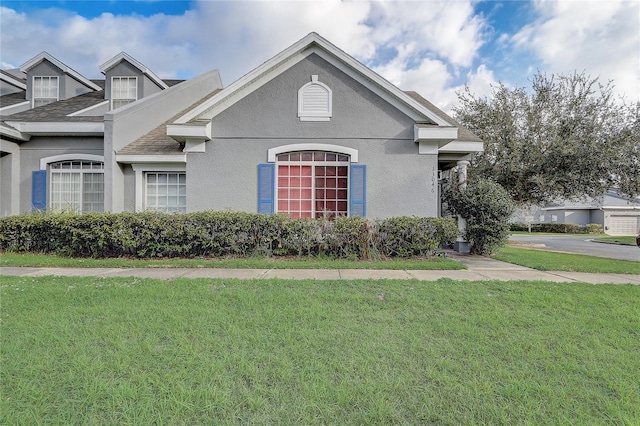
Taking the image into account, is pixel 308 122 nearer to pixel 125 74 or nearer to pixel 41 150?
pixel 125 74

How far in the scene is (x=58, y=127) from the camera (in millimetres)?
10445

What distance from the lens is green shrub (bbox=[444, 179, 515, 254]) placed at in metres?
8.92

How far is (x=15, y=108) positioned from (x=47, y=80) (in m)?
1.77

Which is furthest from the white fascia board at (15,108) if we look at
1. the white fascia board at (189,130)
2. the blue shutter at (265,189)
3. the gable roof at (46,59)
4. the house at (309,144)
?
the blue shutter at (265,189)

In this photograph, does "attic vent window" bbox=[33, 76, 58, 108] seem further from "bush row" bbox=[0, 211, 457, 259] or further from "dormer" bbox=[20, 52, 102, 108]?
"bush row" bbox=[0, 211, 457, 259]

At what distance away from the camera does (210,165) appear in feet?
30.3

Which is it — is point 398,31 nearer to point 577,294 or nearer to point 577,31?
point 577,31

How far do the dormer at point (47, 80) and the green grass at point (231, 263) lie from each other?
8900mm

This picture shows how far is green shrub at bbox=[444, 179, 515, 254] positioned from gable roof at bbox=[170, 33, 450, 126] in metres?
2.28

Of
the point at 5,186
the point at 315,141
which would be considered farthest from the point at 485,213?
the point at 5,186

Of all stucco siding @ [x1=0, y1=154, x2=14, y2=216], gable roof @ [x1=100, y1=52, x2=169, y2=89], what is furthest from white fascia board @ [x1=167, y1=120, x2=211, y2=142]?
stucco siding @ [x1=0, y1=154, x2=14, y2=216]

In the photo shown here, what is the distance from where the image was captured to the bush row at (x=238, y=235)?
7.81m

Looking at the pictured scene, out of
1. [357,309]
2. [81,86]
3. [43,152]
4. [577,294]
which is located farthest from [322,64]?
[81,86]

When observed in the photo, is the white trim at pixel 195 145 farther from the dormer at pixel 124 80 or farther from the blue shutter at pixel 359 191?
the dormer at pixel 124 80
